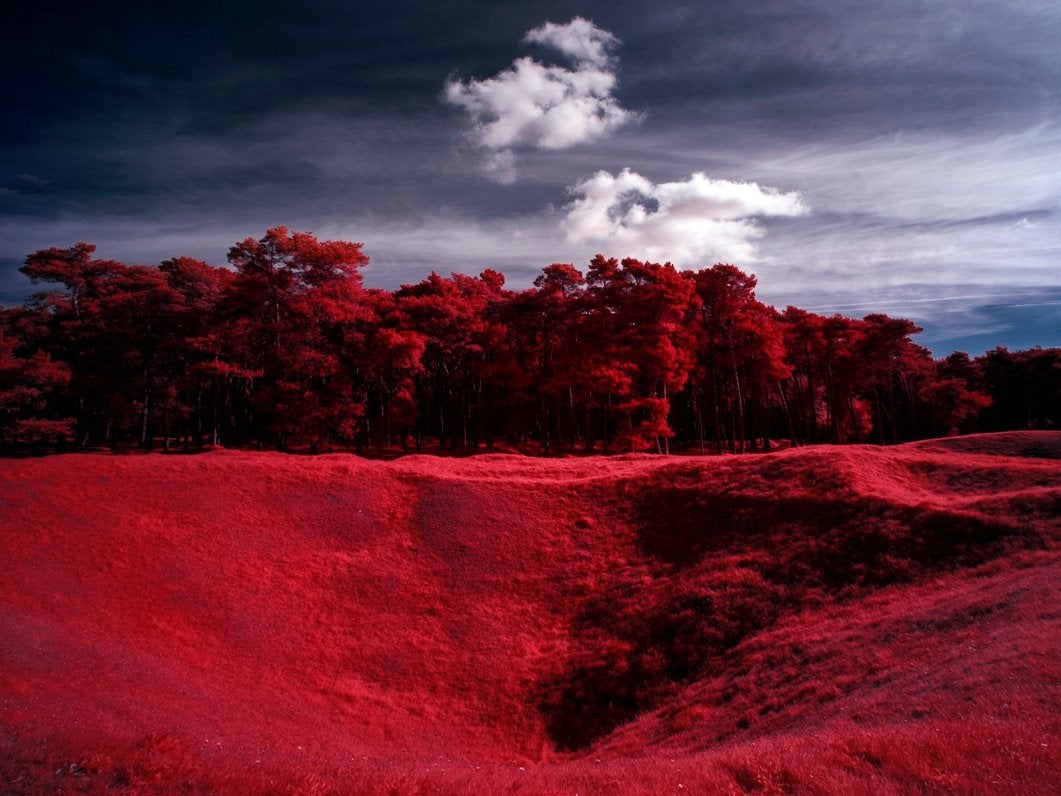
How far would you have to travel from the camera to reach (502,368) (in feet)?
130

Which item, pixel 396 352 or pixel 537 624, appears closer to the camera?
pixel 537 624

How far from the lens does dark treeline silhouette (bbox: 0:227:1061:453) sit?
115 feet

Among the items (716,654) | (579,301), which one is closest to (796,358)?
(579,301)

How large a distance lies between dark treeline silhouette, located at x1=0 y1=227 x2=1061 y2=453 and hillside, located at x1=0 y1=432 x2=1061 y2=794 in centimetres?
1019

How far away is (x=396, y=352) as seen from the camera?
120ft

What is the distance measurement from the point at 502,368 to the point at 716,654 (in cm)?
2716

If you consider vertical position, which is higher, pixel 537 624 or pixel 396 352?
pixel 396 352

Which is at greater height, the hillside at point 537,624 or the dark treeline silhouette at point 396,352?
the dark treeline silhouette at point 396,352

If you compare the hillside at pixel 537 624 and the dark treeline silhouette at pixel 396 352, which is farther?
the dark treeline silhouette at pixel 396 352

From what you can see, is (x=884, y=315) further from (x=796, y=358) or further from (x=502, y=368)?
(x=502, y=368)

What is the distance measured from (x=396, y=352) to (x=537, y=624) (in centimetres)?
2304

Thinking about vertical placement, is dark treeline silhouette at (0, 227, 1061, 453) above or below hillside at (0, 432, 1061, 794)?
above

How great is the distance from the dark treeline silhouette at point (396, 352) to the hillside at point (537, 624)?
10195 millimetres

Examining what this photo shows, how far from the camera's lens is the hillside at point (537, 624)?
26.0ft
